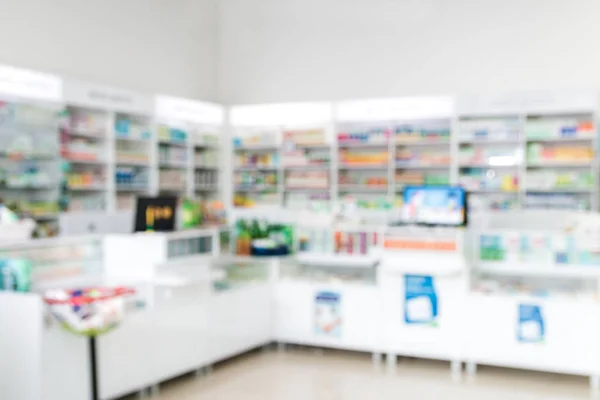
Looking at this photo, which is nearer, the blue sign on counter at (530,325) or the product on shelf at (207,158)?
the blue sign on counter at (530,325)

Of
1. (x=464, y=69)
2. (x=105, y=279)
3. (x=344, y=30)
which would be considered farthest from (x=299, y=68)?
(x=105, y=279)

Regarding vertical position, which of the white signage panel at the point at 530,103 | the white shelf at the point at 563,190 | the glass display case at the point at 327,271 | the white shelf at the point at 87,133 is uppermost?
the white signage panel at the point at 530,103

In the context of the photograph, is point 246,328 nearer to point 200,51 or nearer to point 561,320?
point 561,320

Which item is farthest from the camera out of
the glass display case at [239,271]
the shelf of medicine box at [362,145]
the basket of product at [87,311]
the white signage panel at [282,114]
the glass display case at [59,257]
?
the white signage panel at [282,114]

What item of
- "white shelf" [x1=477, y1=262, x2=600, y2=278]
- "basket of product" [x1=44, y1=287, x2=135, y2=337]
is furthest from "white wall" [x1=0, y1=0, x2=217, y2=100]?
"white shelf" [x1=477, y1=262, x2=600, y2=278]

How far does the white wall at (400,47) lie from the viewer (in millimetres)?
8469

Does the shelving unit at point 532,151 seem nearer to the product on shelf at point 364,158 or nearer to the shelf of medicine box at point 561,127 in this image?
the shelf of medicine box at point 561,127

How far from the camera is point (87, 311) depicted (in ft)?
12.3

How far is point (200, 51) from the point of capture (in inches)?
400

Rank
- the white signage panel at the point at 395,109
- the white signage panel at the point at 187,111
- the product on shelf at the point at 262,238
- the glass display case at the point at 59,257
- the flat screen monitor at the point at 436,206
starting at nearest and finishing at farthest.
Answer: the glass display case at the point at 59,257 → the flat screen monitor at the point at 436,206 → the product on shelf at the point at 262,238 → the white signage panel at the point at 395,109 → the white signage panel at the point at 187,111

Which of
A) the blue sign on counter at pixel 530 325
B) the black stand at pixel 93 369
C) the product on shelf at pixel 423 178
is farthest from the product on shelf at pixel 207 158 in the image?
the black stand at pixel 93 369

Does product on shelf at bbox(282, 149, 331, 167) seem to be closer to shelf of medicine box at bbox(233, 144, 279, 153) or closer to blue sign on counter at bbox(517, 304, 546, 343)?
shelf of medicine box at bbox(233, 144, 279, 153)

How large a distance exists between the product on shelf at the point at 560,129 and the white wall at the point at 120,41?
4.77m

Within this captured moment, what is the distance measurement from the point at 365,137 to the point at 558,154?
7.97 feet
